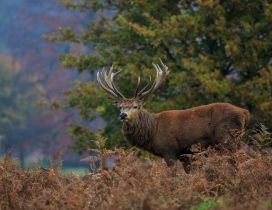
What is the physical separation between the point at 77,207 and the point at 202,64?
13.8 m

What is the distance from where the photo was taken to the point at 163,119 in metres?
16.7

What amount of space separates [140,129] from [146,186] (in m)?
5.83

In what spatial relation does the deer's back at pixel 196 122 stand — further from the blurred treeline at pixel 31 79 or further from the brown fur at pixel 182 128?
the blurred treeline at pixel 31 79

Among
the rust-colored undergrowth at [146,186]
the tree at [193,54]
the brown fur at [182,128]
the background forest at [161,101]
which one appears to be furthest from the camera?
the tree at [193,54]

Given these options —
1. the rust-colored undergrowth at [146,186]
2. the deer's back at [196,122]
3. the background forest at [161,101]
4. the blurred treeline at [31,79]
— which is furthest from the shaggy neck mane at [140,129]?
the blurred treeline at [31,79]

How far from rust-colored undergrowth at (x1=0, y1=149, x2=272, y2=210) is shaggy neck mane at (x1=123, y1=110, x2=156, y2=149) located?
381cm

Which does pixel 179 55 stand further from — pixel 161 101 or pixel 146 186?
pixel 146 186

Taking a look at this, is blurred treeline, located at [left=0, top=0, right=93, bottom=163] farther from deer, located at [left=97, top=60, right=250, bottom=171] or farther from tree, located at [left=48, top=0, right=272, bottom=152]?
deer, located at [left=97, top=60, right=250, bottom=171]

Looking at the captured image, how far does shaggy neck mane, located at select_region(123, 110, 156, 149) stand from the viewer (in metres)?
16.6

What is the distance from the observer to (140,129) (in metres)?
16.7

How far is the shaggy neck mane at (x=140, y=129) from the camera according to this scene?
54.5 feet

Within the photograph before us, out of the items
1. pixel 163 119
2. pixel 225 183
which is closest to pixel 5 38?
pixel 163 119

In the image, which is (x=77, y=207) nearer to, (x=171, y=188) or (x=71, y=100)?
(x=171, y=188)

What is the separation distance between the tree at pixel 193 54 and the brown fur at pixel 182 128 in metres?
7.08
